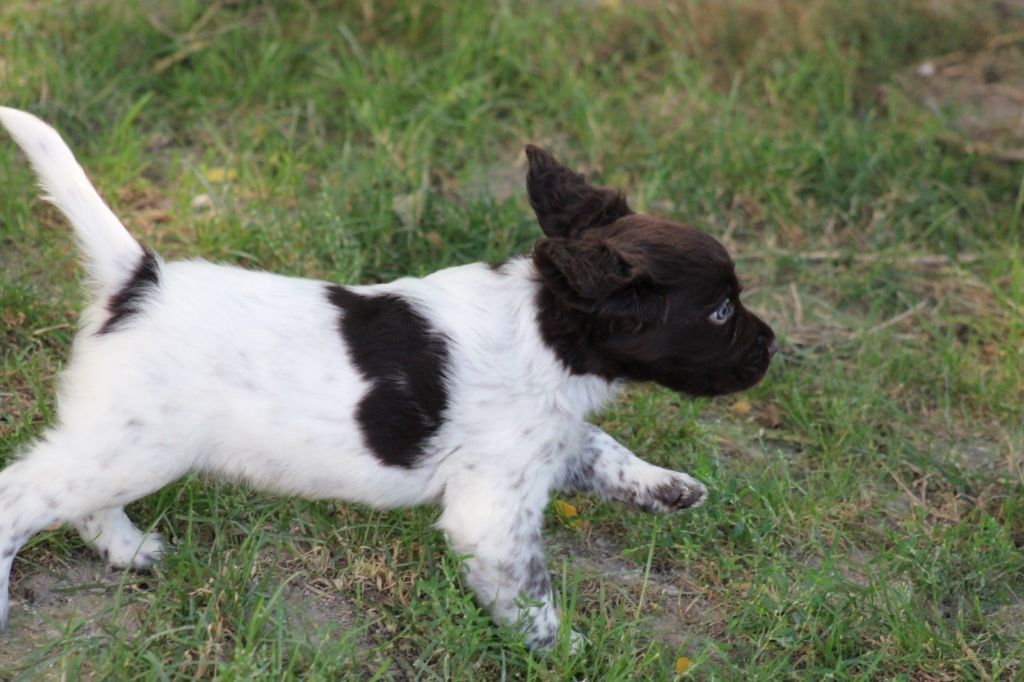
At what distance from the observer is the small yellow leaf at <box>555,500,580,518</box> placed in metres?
4.12

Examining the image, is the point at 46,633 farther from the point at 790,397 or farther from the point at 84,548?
the point at 790,397

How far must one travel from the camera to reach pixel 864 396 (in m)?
4.79

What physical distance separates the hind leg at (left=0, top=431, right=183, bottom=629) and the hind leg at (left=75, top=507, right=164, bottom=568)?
0.73 ft

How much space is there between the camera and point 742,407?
4867 millimetres

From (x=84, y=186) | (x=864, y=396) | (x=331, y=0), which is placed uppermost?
(x=84, y=186)

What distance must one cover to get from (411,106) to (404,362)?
2.70 meters

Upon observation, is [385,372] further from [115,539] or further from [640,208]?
[640,208]

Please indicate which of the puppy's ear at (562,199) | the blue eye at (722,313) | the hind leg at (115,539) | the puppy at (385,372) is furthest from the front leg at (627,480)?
the hind leg at (115,539)

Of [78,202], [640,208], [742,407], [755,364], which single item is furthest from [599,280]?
[640,208]

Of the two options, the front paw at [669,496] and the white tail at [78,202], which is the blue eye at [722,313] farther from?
the white tail at [78,202]

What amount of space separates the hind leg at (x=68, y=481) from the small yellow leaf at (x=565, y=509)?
1.32m

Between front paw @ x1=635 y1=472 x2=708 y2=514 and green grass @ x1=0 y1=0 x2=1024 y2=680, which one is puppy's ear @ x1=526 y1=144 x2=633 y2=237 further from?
green grass @ x1=0 y1=0 x2=1024 y2=680

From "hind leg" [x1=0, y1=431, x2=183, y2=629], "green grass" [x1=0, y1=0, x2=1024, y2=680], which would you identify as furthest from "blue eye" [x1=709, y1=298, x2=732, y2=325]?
"hind leg" [x1=0, y1=431, x2=183, y2=629]

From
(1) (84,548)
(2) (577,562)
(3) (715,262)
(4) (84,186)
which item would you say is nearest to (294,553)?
(1) (84,548)
